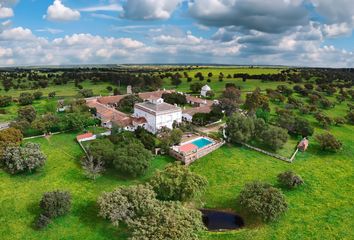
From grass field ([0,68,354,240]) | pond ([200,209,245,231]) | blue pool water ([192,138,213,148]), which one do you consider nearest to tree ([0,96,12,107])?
grass field ([0,68,354,240])

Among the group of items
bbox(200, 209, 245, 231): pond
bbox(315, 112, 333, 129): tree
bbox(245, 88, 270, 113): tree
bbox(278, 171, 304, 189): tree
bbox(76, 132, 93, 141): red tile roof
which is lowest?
bbox(200, 209, 245, 231): pond

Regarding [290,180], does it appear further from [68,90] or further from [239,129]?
[68,90]

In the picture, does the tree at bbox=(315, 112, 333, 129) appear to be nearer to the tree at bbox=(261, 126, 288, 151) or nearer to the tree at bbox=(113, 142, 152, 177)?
the tree at bbox=(261, 126, 288, 151)

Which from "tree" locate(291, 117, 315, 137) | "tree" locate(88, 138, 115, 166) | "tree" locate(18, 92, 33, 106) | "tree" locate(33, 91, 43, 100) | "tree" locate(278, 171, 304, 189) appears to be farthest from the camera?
"tree" locate(33, 91, 43, 100)

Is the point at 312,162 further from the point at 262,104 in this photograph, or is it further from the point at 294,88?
the point at 294,88

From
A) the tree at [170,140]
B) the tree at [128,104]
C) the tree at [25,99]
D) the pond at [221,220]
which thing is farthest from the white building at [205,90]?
the pond at [221,220]

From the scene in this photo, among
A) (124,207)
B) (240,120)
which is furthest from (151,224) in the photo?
(240,120)
